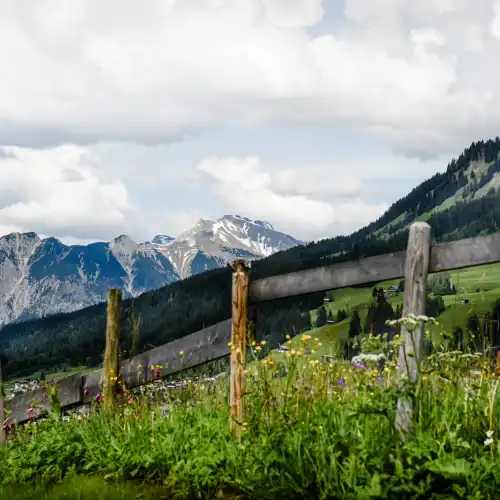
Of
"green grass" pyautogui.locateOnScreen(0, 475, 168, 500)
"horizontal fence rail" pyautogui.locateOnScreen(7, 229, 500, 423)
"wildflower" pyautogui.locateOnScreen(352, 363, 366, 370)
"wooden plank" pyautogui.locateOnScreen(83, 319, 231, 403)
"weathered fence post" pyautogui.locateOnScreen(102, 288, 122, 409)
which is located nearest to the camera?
"horizontal fence rail" pyautogui.locateOnScreen(7, 229, 500, 423)

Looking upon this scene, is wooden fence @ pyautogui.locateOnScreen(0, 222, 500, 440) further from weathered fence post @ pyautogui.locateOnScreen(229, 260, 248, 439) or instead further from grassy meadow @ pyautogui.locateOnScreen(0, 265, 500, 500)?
grassy meadow @ pyautogui.locateOnScreen(0, 265, 500, 500)

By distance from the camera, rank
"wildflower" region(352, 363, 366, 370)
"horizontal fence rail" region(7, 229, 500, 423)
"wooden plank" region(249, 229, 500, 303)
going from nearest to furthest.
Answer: "wooden plank" region(249, 229, 500, 303), "horizontal fence rail" region(7, 229, 500, 423), "wildflower" region(352, 363, 366, 370)

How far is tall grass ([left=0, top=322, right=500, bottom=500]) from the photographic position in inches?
222

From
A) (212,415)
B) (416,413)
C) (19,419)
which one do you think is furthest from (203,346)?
(19,419)

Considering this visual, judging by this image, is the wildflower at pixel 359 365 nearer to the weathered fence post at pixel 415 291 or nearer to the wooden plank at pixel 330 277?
the weathered fence post at pixel 415 291

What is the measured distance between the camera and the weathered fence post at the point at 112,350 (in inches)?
396

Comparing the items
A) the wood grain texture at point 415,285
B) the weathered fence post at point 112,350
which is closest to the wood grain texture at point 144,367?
the weathered fence post at point 112,350

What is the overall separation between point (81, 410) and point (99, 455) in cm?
265

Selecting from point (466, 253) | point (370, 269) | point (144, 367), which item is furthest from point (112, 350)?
point (466, 253)

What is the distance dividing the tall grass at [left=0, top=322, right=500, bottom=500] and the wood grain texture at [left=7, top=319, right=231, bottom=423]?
462mm

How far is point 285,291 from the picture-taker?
314 inches

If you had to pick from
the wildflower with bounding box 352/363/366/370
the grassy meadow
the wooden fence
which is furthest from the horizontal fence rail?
the wildflower with bounding box 352/363/366/370

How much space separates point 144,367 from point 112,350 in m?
0.70

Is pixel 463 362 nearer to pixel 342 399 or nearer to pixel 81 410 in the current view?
pixel 342 399
